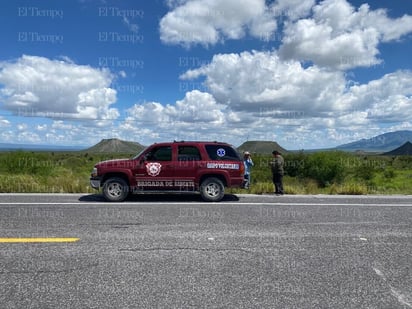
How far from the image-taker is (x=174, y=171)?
1052 cm

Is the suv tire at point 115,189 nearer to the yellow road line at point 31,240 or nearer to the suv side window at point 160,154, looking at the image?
the suv side window at point 160,154

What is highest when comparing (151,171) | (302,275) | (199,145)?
(199,145)

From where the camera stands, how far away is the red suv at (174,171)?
10453 mm

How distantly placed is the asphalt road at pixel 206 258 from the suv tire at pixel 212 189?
133 centimetres

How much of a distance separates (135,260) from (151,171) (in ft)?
18.3

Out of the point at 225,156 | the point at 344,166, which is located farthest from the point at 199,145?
the point at 344,166

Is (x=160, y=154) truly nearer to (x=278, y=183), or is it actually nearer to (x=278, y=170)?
(x=278, y=170)

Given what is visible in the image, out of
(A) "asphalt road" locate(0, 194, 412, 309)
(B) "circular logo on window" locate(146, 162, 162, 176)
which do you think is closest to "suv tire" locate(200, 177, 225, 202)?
(A) "asphalt road" locate(0, 194, 412, 309)

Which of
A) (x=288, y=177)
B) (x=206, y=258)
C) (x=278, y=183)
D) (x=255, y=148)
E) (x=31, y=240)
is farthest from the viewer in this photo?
(x=255, y=148)

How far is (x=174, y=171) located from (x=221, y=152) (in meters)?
1.65

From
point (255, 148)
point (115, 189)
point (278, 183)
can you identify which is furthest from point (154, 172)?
point (255, 148)

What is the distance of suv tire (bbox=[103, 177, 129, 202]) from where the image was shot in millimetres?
10406

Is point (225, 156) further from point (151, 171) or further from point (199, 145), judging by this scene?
point (151, 171)

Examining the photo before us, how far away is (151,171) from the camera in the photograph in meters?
10.5
